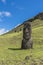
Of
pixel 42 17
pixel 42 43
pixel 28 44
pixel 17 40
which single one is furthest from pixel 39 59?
pixel 42 17

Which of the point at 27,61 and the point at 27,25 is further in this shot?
the point at 27,25

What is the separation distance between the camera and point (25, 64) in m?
22.9

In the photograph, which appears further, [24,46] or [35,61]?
[24,46]

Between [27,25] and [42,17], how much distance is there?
60.1 m

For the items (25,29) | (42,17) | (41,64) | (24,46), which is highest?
(42,17)

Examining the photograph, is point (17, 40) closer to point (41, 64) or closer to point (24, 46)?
point (24, 46)

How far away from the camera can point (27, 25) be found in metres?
38.2

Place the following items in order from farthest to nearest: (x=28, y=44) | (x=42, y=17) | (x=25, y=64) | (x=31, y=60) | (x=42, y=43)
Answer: (x=42, y=17) → (x=42, y=43) → (x=28, y=44) → (x=31, y=60) → (x=25, y=64)

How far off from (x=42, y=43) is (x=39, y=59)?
712 inches

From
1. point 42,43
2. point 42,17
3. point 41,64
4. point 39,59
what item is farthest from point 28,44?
point 42,17

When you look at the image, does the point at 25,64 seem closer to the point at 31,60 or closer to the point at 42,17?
the point at 31,60

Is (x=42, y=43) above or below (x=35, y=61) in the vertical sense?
above

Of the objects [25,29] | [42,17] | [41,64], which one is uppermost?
[42,17]

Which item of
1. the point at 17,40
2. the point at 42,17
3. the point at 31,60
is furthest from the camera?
the point at 42,17
